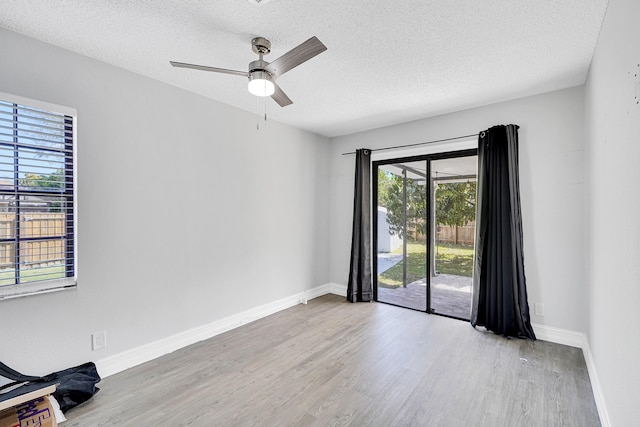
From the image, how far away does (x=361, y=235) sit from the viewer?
4445 millimetres

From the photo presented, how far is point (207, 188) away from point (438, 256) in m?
2.97

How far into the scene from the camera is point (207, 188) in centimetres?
323

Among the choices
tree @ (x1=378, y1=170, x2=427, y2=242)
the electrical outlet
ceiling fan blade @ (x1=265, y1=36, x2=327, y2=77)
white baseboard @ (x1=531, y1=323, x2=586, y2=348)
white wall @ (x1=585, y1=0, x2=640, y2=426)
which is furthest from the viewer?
tree @ (x1=378, y1=170, x2=427, y2=242)

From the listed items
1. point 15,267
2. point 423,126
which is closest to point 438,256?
point 423,126

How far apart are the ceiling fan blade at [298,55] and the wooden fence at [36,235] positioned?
1.93m

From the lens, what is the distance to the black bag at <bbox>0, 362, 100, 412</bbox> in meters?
1.89

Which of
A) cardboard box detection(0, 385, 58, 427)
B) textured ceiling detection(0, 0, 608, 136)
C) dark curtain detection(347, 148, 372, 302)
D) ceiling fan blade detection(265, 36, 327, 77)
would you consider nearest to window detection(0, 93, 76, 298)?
textured ceiling detection(0, 0, 608, 136)

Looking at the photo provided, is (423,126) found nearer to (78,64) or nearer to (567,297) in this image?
(567,297)

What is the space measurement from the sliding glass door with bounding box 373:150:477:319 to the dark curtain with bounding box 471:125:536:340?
32cm

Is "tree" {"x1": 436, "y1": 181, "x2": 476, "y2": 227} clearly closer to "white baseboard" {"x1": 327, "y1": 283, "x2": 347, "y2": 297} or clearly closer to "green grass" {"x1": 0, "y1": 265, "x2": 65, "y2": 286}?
"white baseboard" {"x1": 327, "y1": 283, "x2": 347, "y2": 297}

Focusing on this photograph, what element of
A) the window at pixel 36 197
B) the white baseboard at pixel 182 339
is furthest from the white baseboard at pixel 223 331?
the window at pixel 36 197

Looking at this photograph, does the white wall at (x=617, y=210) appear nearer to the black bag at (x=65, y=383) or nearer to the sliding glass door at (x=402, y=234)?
the sliding glass door at (x=402, y=234)

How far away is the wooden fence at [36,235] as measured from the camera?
202cm

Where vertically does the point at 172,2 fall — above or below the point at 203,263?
above
